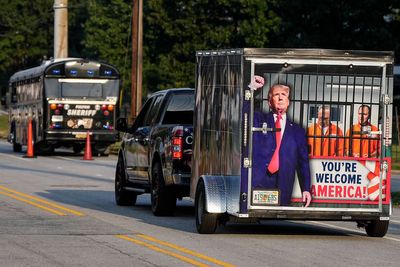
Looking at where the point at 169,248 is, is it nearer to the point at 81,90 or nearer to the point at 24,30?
the point at 81,90

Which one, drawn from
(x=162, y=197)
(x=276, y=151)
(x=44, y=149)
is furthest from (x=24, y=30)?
(x=276, y=151)

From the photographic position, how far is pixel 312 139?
15789 mm

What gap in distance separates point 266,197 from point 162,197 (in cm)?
357

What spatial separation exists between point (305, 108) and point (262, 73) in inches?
28.7

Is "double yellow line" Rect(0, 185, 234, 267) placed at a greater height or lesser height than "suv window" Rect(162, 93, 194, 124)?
lesser

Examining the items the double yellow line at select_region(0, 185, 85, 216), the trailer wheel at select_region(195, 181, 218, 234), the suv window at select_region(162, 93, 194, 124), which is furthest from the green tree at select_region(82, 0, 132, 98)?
the trailer wheel at select_region(195, 181, 218, 234)

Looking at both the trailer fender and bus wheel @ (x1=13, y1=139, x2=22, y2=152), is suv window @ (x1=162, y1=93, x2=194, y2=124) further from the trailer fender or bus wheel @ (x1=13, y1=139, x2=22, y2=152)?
bus wheel @ (x1=13, y1=139, x2=22, y2=152)

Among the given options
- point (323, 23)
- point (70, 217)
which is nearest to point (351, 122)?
point (70, 217)

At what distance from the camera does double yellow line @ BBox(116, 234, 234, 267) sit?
13055mm

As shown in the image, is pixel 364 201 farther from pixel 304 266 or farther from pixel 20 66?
pixel 20 66

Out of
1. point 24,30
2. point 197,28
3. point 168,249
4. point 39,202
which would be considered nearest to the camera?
point 168,249

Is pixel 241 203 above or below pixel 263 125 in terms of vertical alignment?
below

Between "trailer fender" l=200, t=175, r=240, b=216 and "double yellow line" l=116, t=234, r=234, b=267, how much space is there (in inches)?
35.3

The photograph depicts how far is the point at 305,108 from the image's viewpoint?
1578 cm
